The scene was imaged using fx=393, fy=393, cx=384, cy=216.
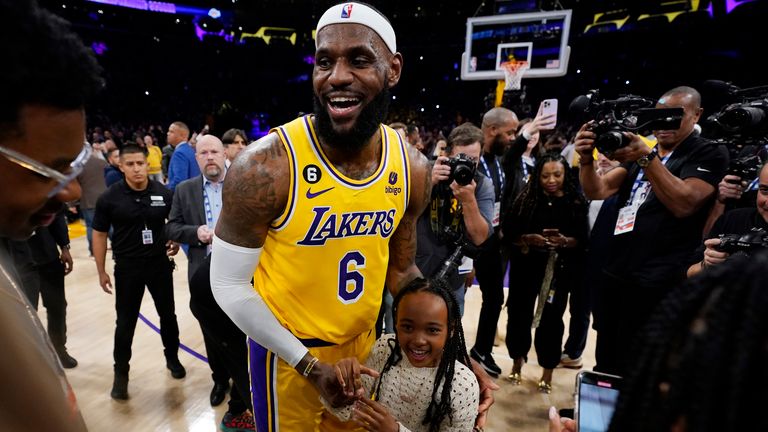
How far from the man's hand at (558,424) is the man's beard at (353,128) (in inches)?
39.8

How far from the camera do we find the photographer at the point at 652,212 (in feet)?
7.16

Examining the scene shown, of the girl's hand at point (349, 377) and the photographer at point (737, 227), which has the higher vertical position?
the photographer at point (737, 227)

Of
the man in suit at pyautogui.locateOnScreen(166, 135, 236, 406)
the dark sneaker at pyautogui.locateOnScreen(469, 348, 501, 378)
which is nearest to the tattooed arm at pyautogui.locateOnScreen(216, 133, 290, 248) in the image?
the man in suit at pyautogui.locateOnScreen(166, 135, 236, 406)

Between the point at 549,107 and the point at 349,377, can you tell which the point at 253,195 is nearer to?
the point at 349,377

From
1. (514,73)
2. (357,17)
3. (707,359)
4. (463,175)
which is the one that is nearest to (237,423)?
(463,175)

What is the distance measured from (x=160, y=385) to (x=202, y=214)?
1.39 metres

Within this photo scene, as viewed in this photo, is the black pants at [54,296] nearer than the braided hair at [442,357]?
No

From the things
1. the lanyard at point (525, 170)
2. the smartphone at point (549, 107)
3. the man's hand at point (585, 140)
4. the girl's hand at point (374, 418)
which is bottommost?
the girl's hand at point (374, 418)

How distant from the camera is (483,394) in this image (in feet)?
5.33

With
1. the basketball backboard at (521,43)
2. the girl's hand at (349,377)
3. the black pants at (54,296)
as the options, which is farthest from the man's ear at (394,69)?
the basketball backboard at (521,43)

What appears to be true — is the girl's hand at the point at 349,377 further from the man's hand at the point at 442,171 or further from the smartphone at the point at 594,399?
the man's hand at the point at 442,171

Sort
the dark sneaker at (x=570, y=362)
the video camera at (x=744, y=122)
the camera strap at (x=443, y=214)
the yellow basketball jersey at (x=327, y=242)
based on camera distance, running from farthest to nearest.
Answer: the dark sneaker at (x=570, y=362)
the camera strap at (x=443, y=214)
the video camera at (x=744, y=122)
the yellow basketball jersey at (x=327, y=242)

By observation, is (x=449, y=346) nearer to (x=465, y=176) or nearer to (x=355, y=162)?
(x=355, y=162)

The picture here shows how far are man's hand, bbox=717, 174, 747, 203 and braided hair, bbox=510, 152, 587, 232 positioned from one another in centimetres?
90
